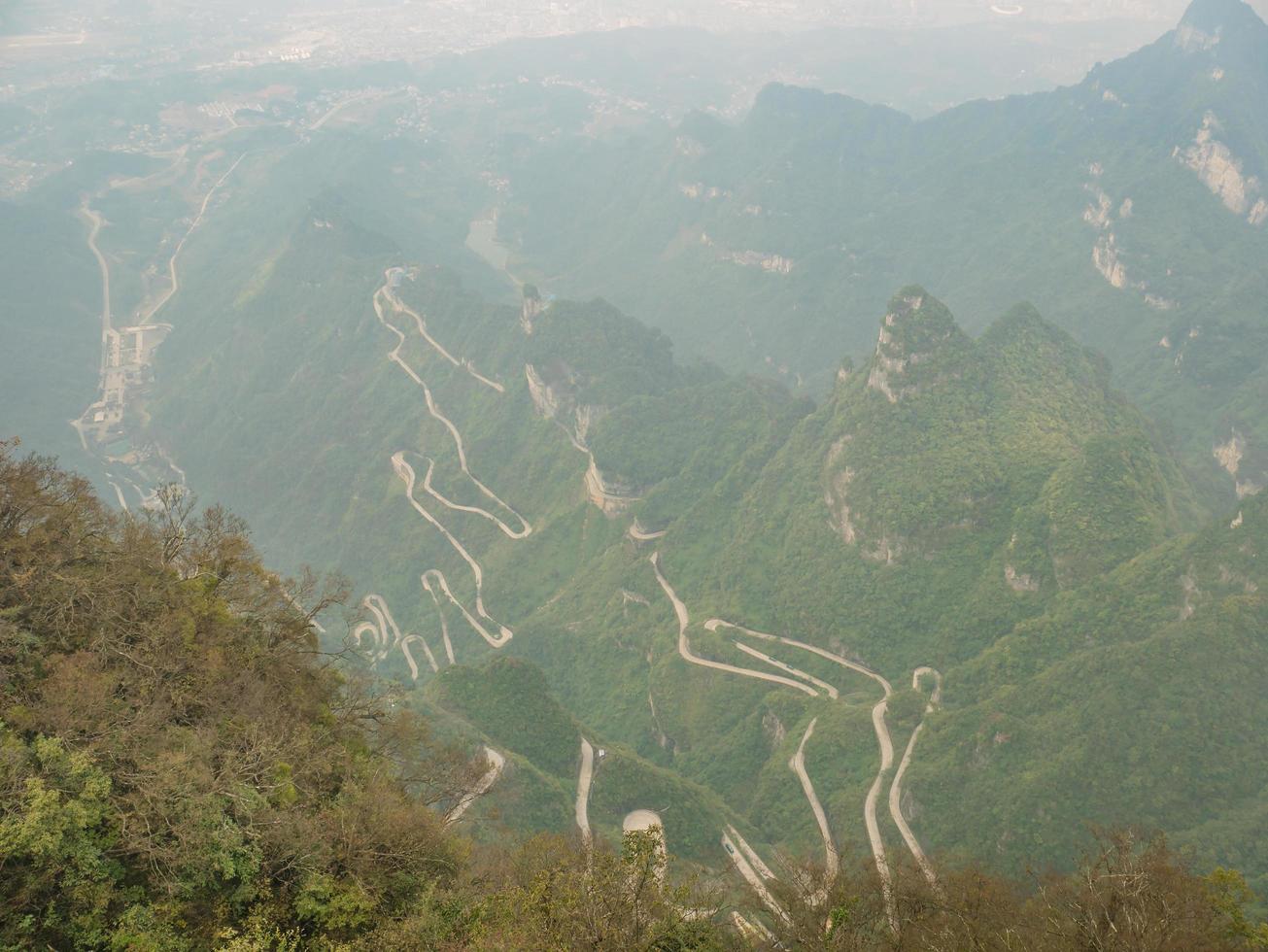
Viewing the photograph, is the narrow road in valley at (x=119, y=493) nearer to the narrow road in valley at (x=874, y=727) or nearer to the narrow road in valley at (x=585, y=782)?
the narrow road in valley at (x=874, y=727)

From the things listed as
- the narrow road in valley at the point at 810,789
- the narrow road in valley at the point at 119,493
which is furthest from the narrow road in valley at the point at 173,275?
the narrow road in valley at the point at 810,789

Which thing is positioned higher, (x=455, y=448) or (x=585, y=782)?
(x=585, y=782)

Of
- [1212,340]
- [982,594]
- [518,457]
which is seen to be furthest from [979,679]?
[1212,340]

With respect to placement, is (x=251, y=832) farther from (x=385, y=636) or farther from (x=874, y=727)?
(x=385, y=636)

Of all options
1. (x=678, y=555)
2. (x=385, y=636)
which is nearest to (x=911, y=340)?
(x=678, y=555)

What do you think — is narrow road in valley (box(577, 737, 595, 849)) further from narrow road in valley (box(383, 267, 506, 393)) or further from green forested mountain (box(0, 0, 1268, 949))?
narrow road in valley (box(383, 267, 506, 393))

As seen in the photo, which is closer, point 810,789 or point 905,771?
point 905,771

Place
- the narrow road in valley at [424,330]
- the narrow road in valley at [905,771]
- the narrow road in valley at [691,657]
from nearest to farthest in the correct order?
the narrow road in valley at [905,771]
the narrow road in valley at [691,657]
the narrow road in valley at [424,330]
